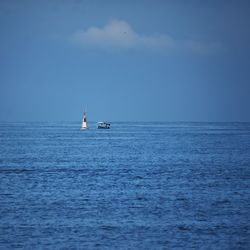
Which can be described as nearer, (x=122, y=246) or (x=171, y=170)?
(x=122, y=246)

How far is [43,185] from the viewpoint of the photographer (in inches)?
2013

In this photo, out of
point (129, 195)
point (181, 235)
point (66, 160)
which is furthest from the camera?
point (66, 160)

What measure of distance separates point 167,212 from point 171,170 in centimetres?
2716

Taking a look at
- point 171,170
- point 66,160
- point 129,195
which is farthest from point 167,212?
point 66,160

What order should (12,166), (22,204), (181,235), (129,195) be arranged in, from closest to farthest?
(181,235) → (22,204) → (129,195) → (12,166)

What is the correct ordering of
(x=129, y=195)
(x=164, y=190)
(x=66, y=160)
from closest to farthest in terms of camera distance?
1. (x=129, y=195)
2. (x=164, y=190)
3. (x=66, y=160)

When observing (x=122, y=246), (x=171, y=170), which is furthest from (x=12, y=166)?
(x=122, y=246)

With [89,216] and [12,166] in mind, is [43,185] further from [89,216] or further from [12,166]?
[12,166]

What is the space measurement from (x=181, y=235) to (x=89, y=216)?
22.0ft

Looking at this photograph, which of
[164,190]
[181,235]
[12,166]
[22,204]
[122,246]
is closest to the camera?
[122,246]

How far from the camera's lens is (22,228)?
33156 millimetres

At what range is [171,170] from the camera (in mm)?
65188

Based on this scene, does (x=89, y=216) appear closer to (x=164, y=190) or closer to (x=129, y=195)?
(x=129, y=195)

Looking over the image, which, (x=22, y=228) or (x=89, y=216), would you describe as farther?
(x=89, y=216)
